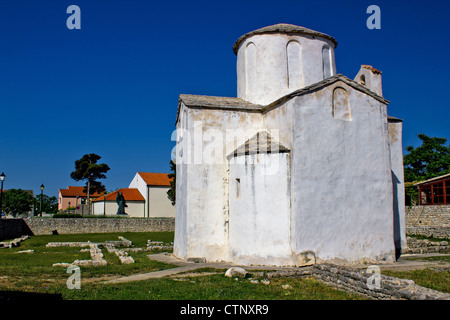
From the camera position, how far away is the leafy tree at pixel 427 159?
37.4 m

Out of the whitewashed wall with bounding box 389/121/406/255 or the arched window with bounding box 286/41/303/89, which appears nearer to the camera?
the whitewashed wall with bounding box 389/121/406/255

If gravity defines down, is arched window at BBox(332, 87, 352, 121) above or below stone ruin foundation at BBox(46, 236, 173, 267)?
above

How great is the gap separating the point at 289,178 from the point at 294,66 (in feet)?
19.4

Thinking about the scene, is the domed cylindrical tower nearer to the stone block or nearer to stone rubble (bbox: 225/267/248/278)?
the stone block

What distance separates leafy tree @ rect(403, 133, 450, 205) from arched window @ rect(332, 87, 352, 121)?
29.1 meters

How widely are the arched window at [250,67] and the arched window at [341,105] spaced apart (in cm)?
401

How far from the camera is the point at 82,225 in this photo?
1204 inches

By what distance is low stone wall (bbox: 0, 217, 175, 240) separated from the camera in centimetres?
2900

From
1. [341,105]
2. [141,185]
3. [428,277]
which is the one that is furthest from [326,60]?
[141,185]

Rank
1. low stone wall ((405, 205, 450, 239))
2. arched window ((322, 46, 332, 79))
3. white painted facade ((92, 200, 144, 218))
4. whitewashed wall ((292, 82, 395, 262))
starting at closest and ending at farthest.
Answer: whitewashed wall ((292, 82, 395, 262)) → arched window ((322, 46, 332, 79)) → low stone wall ((405, 205, 450, 239)) → white painted facade ((92, 200, 144, 218))

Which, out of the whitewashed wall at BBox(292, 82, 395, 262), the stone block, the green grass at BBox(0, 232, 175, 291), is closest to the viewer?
the green grass at BBox(0, 232, 175, 291)

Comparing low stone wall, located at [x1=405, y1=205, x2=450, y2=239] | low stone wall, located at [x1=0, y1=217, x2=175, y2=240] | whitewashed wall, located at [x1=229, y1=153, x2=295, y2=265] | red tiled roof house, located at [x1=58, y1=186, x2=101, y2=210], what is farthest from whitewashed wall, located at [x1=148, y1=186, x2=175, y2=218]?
whitewashed wall, located at [x1=229, y1=153, x2=295, y2=265]

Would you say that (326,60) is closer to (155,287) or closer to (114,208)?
(155,287)

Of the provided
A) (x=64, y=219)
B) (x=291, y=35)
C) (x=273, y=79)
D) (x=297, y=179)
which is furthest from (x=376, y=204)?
(x=64, y=219)
